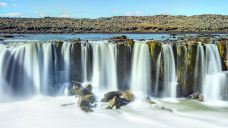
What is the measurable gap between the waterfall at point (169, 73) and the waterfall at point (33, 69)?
4.84 m

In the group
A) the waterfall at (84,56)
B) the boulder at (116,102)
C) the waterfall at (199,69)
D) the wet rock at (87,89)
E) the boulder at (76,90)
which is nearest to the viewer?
the boulder at (116,102)

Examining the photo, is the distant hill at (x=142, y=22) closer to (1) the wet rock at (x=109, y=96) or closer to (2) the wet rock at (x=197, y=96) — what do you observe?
(2) the wet rock at (x=197, y=96)

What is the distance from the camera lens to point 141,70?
23.0m

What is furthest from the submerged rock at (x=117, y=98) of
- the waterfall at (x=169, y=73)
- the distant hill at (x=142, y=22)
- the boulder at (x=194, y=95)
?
the distant hill at (x=142, y=22)

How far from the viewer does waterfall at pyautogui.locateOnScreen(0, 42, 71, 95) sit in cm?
2266

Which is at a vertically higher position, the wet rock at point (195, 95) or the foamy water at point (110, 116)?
the wet rock at point (195, 95)

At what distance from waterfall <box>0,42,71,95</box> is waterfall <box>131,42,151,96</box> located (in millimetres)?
3334

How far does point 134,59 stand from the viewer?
916 inches

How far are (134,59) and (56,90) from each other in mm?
4211

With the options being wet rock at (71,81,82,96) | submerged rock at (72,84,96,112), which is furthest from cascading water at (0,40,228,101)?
submerged rock at (72,84,96,112)

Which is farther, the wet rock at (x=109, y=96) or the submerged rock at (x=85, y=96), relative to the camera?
the wet rock at (x=109, y=96)

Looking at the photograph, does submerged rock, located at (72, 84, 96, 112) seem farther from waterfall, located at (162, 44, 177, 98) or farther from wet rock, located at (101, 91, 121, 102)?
waterfall, located at (162, 44, 177, 98)

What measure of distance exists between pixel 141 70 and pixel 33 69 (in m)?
5.41

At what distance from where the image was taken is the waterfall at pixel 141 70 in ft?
74.7
